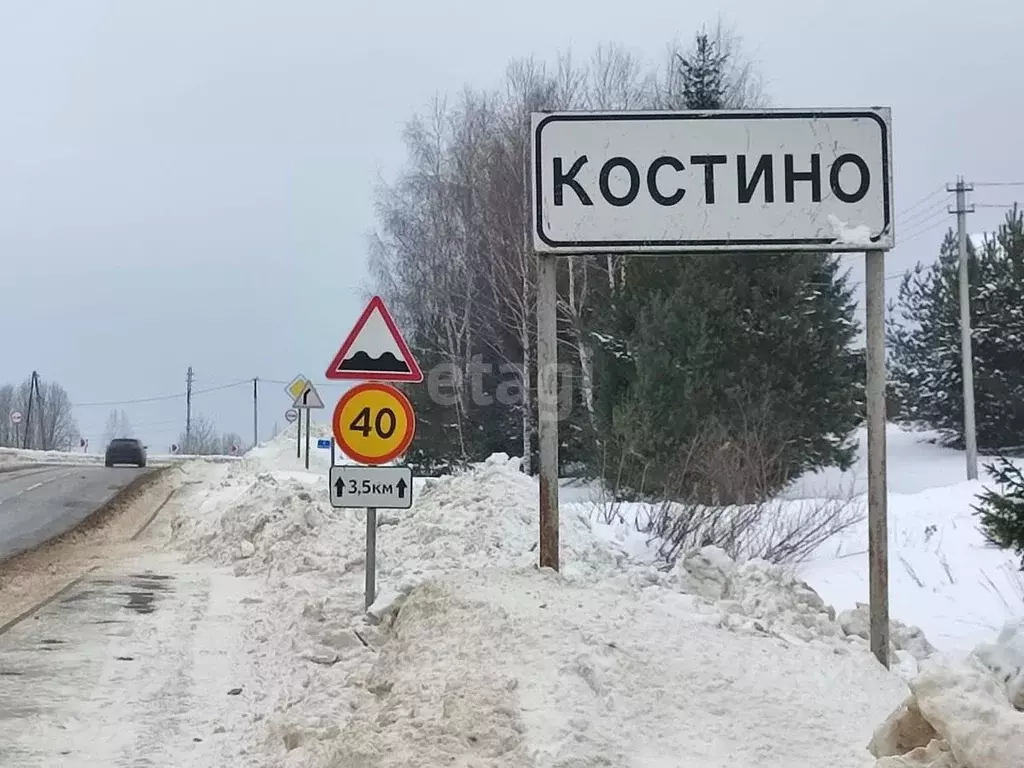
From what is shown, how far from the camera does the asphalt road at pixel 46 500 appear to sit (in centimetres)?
1706

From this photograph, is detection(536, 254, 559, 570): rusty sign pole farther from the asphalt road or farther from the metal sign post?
the asphalt road

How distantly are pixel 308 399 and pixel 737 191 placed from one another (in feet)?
60.2

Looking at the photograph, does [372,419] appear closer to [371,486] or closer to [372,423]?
[372,423]

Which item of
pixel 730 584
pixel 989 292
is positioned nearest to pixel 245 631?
pixel 730 584

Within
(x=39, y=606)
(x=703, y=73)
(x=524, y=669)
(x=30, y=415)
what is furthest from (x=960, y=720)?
(x=30, y=415)

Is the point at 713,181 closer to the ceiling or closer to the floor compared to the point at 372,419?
closer to the ceiling

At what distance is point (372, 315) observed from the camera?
8320 mm

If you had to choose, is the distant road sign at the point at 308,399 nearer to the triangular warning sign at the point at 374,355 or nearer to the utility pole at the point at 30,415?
the triangular warning sign at the point at 374,355

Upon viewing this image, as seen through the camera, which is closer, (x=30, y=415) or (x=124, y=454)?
(x=124, y=454)

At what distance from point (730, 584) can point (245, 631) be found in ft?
11.9

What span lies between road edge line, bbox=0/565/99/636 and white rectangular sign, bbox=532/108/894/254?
5380 mm

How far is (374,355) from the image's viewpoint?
823 centimetres

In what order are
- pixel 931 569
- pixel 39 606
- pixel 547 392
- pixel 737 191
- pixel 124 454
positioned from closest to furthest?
pixel 737 191
pixel 547 392
pixel 39 606
pixel 931 569
pixel 124 454

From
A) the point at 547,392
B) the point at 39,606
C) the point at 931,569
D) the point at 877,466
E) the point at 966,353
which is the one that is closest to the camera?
the point at 877,466
